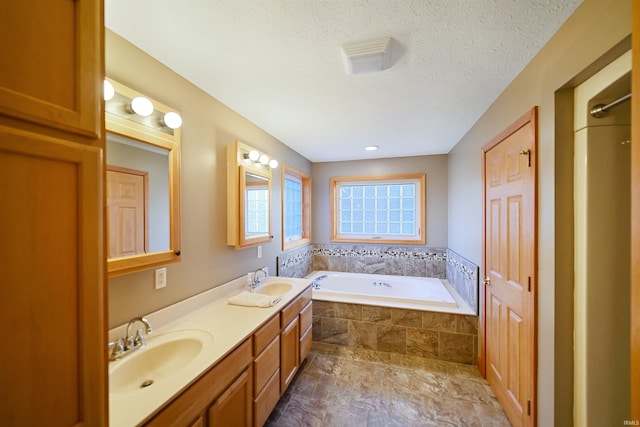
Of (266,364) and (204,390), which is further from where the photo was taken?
(266,364)

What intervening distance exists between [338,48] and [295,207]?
97.2 inches

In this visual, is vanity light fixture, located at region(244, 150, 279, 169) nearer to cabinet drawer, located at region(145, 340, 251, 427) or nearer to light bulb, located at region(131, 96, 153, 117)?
light bulb, located at region(131, 96, 153, 117)

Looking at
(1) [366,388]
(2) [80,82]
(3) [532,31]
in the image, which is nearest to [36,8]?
(2) [80,82]

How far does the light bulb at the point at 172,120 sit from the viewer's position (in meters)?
1.40

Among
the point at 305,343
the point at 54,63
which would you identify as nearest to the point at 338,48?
the point at 54,63

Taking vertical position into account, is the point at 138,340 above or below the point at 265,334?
above

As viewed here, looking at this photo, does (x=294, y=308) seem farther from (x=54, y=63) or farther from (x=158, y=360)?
(x=54, y=63)

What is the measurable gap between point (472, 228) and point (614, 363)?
1.46 meters

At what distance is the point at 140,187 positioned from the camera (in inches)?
51.6

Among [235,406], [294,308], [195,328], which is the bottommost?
[235,406]

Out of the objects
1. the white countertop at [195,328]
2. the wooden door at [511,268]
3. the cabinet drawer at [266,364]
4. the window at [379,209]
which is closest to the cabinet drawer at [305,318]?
the white countertop at [195,328]

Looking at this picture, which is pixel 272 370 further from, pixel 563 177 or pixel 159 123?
pixel 563 177

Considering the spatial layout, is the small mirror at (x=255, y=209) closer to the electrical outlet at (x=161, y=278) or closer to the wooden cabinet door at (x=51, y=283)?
the electrical outlet at (x=161, y=278)

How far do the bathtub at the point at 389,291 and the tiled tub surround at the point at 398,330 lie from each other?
7 centimetres
